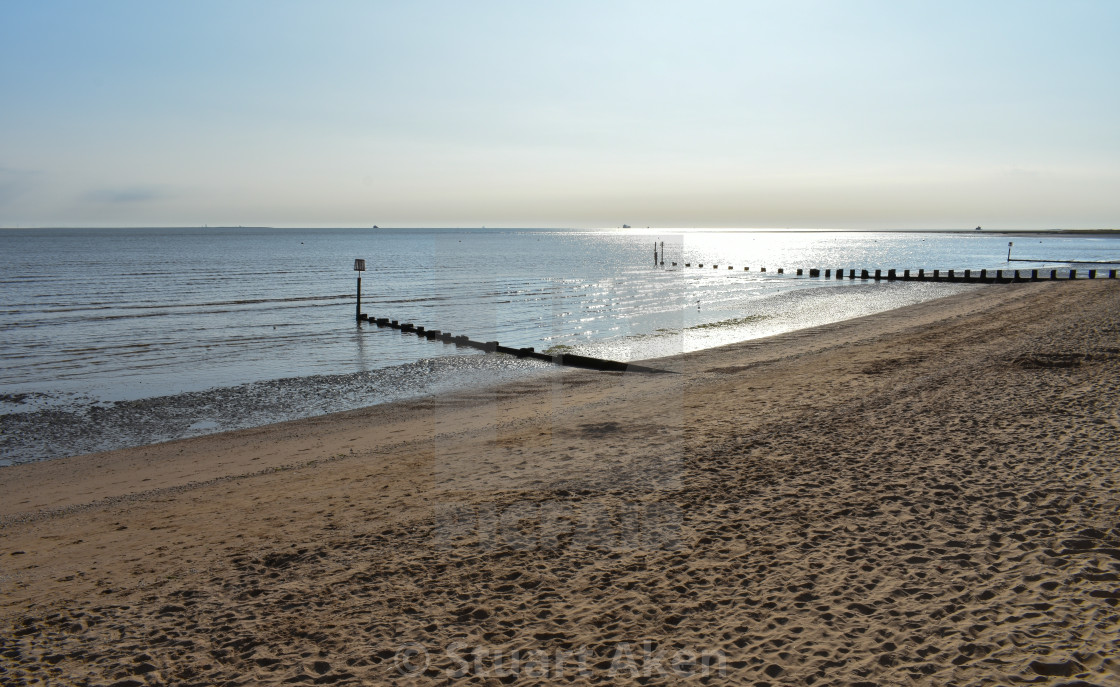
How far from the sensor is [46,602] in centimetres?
566

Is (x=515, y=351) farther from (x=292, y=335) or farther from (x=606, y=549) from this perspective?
(x=606, y=549)

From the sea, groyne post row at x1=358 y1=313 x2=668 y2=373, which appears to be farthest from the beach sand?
groyne post row at x1=358 y1=313 x2=668 y2=373

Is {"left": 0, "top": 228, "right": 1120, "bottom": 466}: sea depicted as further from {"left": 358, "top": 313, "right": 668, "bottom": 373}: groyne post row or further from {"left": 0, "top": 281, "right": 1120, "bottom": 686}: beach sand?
{"left": 0, "top": 281, "right": 1120, "bottom": 686}: beach sand

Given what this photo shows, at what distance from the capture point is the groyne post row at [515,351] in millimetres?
17219

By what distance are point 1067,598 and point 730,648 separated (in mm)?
2604

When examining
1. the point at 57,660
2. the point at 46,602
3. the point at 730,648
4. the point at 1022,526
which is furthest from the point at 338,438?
the point at 1022,526

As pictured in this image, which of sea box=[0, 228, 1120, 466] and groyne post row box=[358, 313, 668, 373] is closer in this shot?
sea box=[0, 228, 1120, 466]

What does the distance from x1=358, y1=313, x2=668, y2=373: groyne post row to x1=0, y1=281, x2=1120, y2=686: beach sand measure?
17.1 ft

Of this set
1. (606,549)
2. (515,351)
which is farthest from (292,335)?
(606,549)

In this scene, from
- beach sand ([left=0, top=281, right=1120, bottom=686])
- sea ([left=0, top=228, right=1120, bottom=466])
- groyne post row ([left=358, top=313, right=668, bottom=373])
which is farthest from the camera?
groyne post row ([left=358, top=313, right=668, bottom=373])

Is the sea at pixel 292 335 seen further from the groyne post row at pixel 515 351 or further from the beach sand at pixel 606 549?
the beach sand at pixel 606 549

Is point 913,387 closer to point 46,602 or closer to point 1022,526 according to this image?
point 1022,526

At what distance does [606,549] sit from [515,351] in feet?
47.0

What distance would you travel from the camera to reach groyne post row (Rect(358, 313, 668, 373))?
17.2 m
